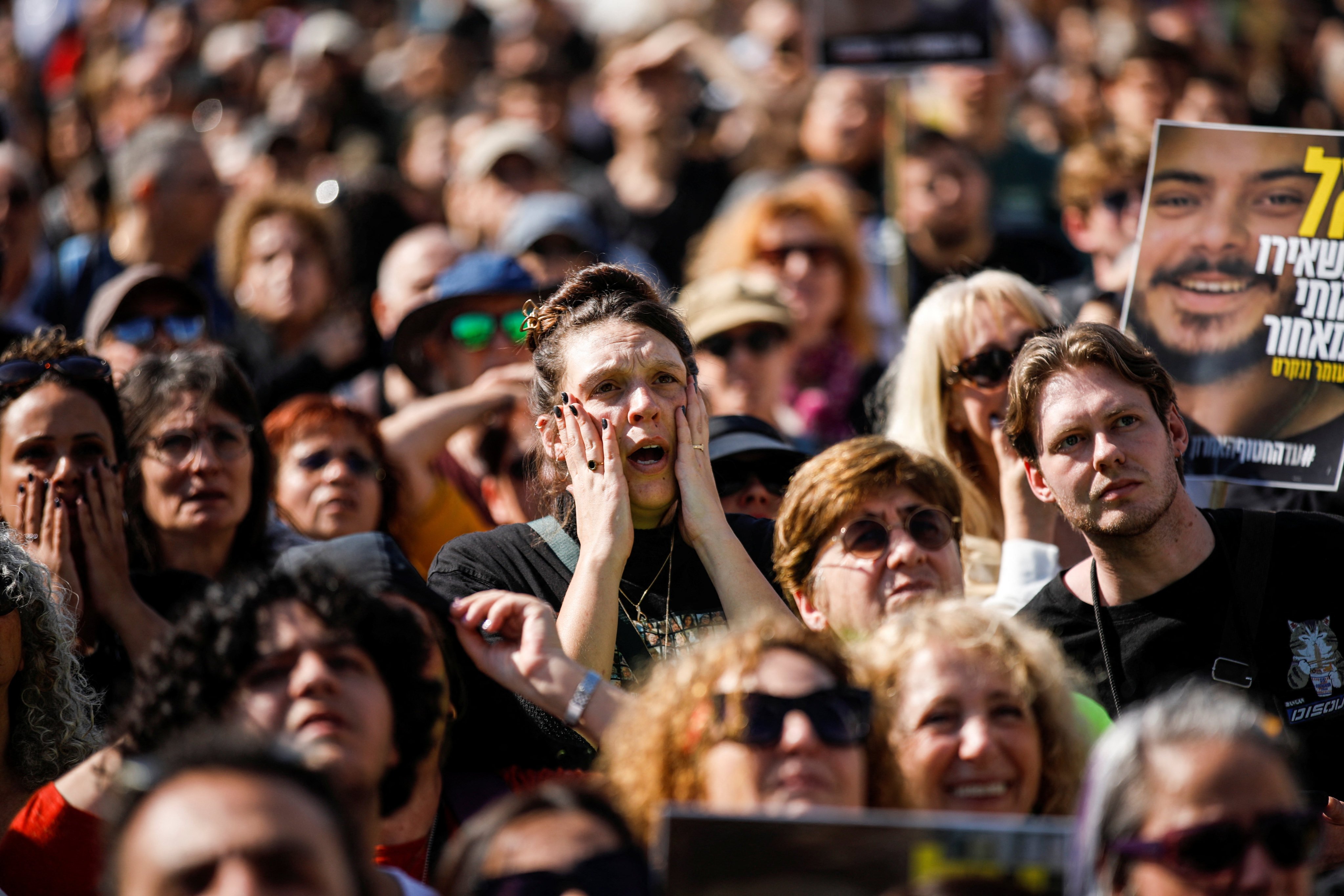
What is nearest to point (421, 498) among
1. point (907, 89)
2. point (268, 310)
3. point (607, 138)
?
point (268, 310)

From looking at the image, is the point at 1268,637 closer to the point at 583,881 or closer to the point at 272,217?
the point at 583,881

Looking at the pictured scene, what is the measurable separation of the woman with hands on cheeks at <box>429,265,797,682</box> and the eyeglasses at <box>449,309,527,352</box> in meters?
1.65

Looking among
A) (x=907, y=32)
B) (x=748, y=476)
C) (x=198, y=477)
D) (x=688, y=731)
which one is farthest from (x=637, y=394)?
(x=907, y=32)

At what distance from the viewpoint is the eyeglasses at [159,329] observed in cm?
559

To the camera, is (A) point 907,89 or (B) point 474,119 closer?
(A) point 907,89

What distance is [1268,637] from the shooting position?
12.1ft

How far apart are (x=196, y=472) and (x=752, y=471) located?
5.55 feet

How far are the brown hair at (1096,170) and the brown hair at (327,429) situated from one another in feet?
10.2

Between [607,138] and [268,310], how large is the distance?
3635 millimetres

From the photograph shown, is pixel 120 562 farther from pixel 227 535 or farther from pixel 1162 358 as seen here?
pixel 1162 358

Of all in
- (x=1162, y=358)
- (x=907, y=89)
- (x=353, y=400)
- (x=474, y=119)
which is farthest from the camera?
(x=474, y=119)

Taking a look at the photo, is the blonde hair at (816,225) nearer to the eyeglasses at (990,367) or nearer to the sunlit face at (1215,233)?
the eyeglasses at (990,367)

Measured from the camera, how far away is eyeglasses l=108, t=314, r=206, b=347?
559cm

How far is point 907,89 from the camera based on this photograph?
7.73 metres
